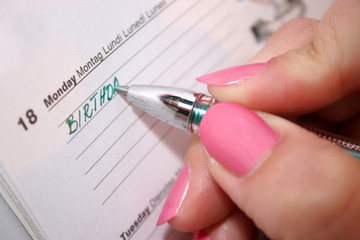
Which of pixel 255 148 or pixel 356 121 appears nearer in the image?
pixel 255 148

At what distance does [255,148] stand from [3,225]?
28 centimetres

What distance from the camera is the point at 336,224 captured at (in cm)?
30

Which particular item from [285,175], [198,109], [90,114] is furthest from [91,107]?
[285,175]

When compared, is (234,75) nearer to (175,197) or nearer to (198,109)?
(198,109)

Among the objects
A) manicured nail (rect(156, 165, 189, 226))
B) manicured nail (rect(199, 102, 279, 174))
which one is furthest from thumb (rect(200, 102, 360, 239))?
manicured nail (rect(156, 165, 189, 226))

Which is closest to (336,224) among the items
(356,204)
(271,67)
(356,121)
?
(356,204)

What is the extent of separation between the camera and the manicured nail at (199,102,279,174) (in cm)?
32

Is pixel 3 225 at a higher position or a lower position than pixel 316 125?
higher

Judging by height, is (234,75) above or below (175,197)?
above

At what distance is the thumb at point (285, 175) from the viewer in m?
0.29

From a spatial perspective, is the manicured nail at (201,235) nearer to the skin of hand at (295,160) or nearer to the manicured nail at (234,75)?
the skin of hand at (295,160)

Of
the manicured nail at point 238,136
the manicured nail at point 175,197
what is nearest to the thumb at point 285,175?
the manicured nail at point 238,136

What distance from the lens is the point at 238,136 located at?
12.5 inches

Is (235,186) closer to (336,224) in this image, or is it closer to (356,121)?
(336,224)
